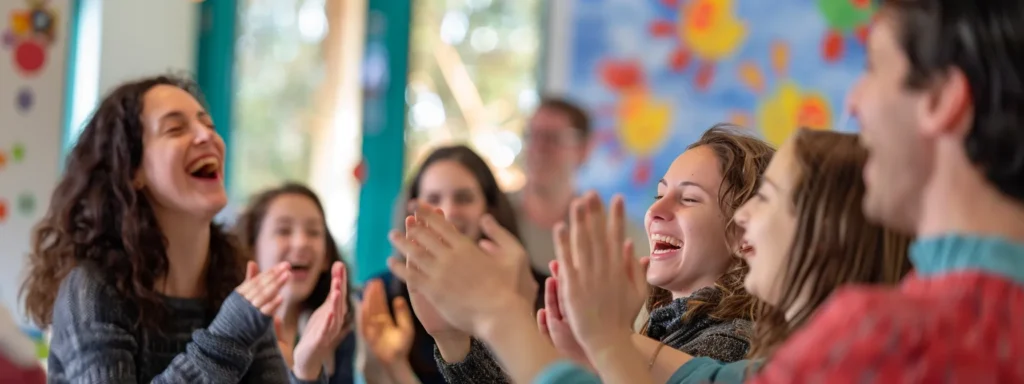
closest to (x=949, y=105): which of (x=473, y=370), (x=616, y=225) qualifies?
(x=616, y=225)

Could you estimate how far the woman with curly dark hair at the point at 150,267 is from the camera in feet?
5.39

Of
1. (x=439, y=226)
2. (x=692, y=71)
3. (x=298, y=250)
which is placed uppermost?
(x=692, y=71)

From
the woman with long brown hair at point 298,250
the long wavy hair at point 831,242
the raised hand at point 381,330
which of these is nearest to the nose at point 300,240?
the woman with long brown hair at point 298,250

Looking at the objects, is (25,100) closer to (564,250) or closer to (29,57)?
(29,57)

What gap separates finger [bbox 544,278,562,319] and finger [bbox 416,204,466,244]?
142mm

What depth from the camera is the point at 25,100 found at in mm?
2805

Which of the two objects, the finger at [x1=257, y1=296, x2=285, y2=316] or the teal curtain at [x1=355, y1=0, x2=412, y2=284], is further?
→ the teal curtain at [x1=355, y1=0, x2=412, y2=284]

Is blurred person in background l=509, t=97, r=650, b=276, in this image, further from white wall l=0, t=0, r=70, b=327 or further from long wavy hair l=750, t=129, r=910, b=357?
long wavy hair l=750, t=129, r=910, b=357

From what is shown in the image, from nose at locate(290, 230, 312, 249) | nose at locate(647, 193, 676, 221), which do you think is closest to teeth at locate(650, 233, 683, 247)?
nose at locate(647, 193, 676, 221)

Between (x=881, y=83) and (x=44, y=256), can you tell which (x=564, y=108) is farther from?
(x=881, y=83)

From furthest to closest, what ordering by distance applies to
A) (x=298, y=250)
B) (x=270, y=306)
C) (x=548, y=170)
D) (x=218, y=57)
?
(x=218, y=57), (x=548, y=170), (x=298, y=250), (x=270, y=306)

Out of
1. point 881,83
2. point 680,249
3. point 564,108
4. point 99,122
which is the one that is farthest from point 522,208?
point 881,83

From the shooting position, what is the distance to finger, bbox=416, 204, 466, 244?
993mm

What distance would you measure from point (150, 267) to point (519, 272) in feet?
3.30
